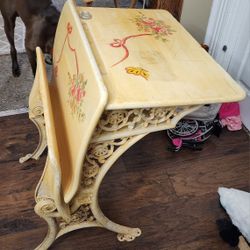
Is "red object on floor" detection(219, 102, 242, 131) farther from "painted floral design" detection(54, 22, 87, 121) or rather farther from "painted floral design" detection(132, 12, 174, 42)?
"painted floral design" detection(54, 22, 87, 121)

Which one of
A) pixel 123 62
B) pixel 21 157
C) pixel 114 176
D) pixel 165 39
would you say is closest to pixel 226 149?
pixel 114 176

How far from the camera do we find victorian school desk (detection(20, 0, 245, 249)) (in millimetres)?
762

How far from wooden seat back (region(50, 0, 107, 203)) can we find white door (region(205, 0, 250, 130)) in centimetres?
86

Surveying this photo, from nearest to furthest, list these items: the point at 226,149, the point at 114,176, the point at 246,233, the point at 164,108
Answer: the point at 164,108 < the point at 246,233 < the point at 114,176 < the point at 226,149

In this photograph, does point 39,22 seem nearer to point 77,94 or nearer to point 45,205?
point 77,94

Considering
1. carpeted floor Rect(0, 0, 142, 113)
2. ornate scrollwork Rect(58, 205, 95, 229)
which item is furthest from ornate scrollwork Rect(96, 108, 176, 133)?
carpeted floor Rect(0, 0, 142, 113)

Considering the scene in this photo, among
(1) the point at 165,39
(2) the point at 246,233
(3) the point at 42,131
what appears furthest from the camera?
(3) the point at 42,131

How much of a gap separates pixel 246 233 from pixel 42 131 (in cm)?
90

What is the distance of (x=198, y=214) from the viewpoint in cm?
128

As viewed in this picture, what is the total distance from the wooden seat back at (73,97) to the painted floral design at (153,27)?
0.83ft

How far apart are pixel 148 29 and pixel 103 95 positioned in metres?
0.51

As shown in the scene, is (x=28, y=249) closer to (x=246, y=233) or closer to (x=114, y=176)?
(x=114, y=176)

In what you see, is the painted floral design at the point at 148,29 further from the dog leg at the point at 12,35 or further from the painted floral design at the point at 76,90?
the dog leg at the point at 12,35

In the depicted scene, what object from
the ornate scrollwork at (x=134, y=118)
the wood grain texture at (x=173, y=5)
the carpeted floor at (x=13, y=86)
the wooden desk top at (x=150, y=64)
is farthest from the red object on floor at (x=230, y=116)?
the carpeted floor at (x=13, y=86)
